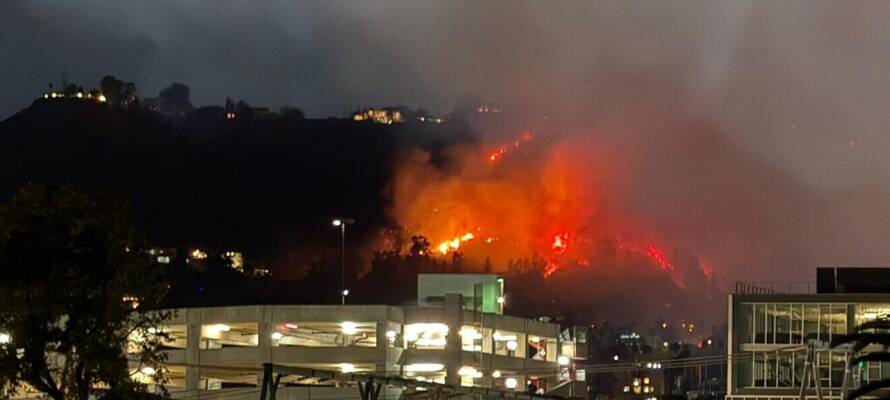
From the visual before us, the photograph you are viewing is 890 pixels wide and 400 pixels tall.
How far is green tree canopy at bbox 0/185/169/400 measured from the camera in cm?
3300

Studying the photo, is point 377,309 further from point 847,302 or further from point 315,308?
point 847,302

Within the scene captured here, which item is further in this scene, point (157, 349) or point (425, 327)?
point (425, 327)

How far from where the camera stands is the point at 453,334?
285ft

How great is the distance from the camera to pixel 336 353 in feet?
291

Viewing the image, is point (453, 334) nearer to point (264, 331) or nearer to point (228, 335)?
point (264, 331)

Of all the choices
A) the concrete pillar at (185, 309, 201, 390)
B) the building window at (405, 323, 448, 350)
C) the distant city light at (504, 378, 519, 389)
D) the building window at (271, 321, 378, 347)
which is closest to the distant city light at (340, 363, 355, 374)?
the building window at (271, 321, 378, 347)

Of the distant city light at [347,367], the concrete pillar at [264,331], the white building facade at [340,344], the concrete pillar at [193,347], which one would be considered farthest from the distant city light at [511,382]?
the concrete pillar at [193,347]

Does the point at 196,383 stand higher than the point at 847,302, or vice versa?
the point at 847,302

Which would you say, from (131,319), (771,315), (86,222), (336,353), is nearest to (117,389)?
(131,319)

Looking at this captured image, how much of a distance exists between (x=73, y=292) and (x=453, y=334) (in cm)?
5430

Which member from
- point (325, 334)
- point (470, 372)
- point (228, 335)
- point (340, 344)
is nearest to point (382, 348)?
point (340, 344)

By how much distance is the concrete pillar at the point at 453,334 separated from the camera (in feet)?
275

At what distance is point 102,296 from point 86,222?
6.51 feet

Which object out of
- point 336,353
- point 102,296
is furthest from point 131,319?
point 336,353
